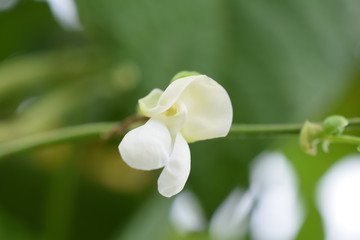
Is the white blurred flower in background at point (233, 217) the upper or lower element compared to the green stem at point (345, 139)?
upper

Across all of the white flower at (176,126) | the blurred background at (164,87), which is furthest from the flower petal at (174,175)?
the blurred background at (164,87)

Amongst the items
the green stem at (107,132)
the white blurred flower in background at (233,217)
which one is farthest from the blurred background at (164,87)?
the green stem at (107,132)

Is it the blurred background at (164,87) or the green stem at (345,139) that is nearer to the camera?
the green stem at (345,139)

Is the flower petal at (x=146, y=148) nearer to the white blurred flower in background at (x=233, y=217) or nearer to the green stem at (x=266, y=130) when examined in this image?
the green stem at (x=266, y=130)

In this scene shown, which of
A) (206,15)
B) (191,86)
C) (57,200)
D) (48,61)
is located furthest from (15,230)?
(191,86)

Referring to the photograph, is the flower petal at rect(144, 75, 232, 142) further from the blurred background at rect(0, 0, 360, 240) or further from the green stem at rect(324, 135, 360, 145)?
the blurred background at rect(0, 0, 360, 240)

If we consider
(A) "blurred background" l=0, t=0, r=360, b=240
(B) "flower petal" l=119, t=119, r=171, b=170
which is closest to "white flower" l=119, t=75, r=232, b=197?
(B) "flower petal" l=119, t=119, r=171, b=170

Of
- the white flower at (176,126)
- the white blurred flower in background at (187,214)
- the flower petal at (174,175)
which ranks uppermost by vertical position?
the white blurred flower in background at (187,214)

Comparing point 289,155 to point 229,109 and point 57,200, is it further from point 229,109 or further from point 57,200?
point 229,109
